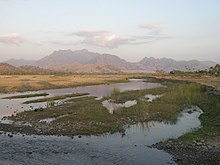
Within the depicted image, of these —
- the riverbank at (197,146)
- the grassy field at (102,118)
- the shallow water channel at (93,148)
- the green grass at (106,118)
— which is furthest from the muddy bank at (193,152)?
the grassy field at (102,118)

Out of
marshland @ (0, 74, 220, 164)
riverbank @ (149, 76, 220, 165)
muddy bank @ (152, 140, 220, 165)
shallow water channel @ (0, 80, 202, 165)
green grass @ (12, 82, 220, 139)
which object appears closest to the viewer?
muddy bank @ (152, 140, 220, 165)

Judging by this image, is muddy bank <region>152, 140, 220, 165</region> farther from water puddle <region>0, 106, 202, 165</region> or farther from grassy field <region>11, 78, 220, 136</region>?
grassy field <region>11, 78, 220, 136</region>

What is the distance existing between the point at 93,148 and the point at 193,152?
8.95 metres

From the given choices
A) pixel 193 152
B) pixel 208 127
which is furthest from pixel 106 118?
pixel 193 152

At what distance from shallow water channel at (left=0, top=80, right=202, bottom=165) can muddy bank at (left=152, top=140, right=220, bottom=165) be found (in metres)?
0.85

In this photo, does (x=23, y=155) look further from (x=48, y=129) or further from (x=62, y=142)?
(x=48, y=129)

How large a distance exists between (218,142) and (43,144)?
16.7 metres

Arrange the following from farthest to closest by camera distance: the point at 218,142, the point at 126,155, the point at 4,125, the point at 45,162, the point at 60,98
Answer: the point at 60,98 < the point at 4,125 < the point at 218,142 < the point at 126,155 < the point at 45,162

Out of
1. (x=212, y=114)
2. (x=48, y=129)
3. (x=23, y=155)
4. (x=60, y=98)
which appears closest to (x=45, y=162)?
(x=23, y=155)

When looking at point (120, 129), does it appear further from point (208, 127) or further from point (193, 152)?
point (193, 152)

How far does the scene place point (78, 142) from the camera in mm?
29031

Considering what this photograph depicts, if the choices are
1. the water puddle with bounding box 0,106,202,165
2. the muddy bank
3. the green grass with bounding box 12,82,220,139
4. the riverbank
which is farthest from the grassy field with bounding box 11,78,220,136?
the muddy bank

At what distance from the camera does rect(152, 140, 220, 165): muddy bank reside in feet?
74.7

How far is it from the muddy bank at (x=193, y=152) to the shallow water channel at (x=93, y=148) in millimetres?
848
